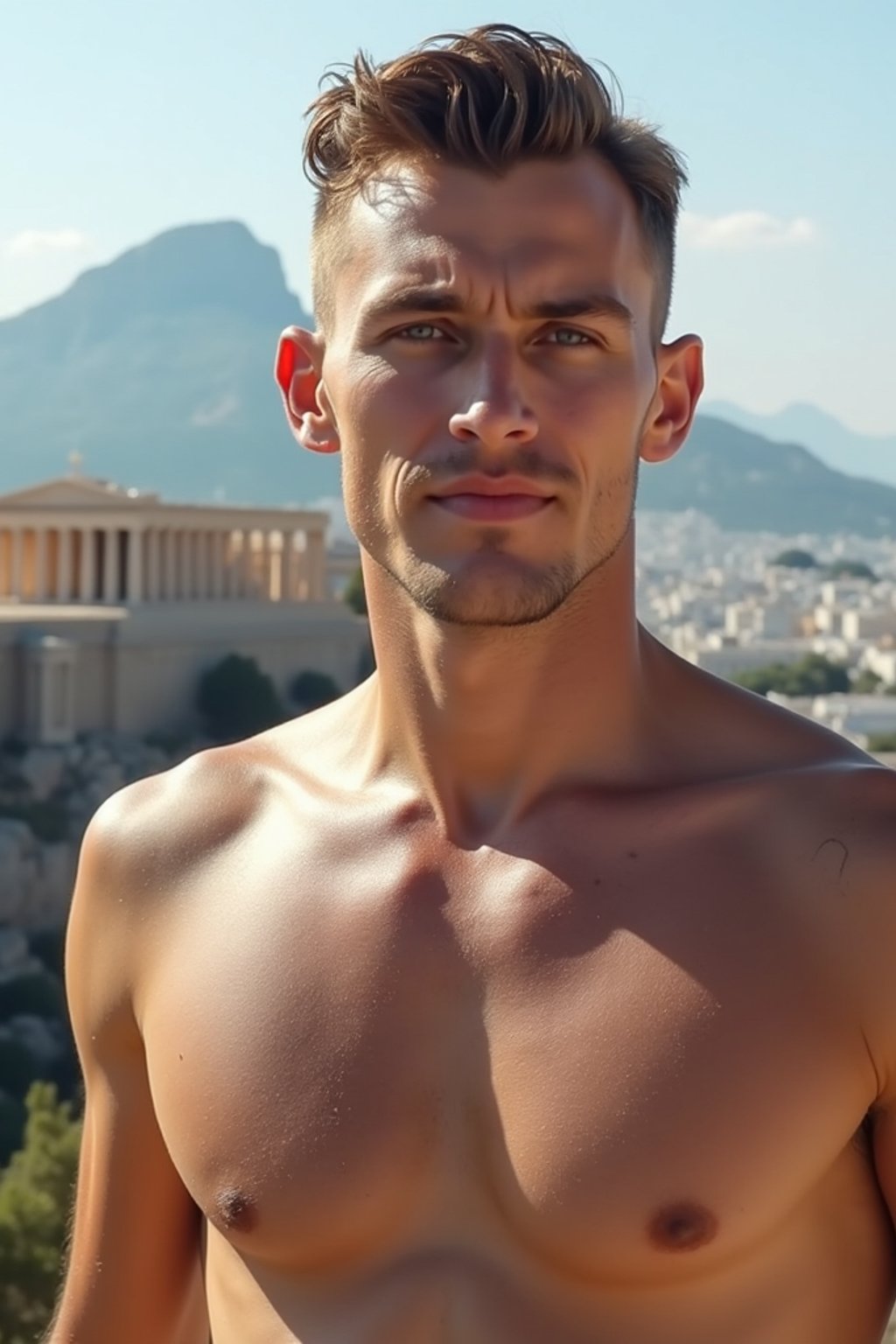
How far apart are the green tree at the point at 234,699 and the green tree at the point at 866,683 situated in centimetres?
2670

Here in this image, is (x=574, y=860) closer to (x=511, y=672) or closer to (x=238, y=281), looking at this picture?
(x=511, y=672)

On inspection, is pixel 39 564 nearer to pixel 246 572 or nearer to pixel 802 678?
pixel 246 572

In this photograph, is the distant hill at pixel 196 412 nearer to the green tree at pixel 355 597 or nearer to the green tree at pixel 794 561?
the green tree at pixel 794 561

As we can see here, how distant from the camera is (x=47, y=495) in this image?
34844 millimetres

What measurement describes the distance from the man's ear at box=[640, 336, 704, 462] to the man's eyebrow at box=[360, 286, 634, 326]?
0.39ft

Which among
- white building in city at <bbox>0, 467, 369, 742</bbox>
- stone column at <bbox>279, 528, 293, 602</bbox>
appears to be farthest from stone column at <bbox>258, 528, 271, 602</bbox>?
stone column at <bbox>279, 528, 293, 602</bbox>

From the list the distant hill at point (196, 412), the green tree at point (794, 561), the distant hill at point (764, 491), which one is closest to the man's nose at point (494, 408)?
the green tree at point (794, 561)

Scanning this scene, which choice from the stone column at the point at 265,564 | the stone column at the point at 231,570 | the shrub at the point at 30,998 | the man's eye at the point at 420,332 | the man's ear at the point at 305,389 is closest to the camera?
the man's eye at the point at 420,332

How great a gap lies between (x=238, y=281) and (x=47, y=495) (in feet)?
531

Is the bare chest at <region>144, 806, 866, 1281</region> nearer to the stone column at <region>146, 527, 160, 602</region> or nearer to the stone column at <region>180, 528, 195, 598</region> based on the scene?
the stone column at <region>146, 527, 160, 602</region>

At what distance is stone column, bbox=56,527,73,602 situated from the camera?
34062 mm

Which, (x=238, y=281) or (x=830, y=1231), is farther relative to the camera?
(x=238, y=281)

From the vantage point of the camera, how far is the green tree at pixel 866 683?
56.8m

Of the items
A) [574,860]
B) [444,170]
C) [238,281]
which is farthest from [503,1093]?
[238,281]
